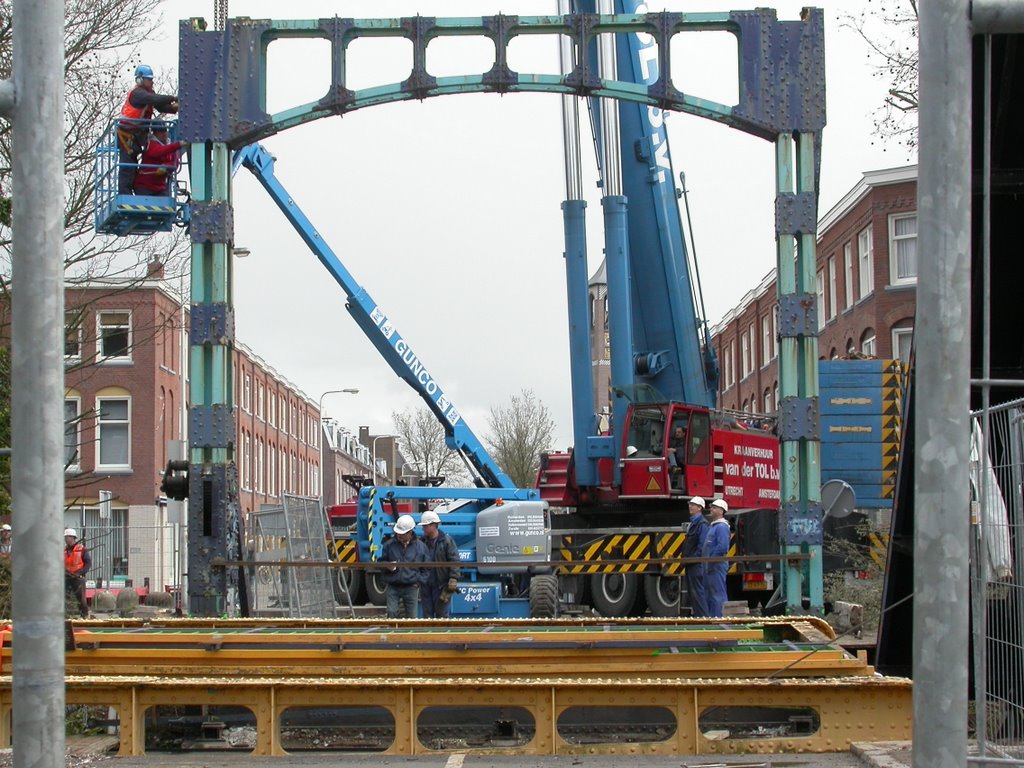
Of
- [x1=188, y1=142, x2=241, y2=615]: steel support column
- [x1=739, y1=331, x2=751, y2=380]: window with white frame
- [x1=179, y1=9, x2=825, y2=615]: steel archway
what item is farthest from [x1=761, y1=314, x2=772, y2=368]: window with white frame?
[x1=188, y1=142, x2=241, y2=615]: steel support column

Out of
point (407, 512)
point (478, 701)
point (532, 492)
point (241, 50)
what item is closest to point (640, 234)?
point (532, 492)

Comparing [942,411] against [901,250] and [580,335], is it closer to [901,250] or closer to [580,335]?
[580,335]

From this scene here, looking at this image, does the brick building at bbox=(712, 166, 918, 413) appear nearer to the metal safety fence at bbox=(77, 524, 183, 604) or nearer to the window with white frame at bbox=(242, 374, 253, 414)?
the metal safety fence at bbox=(77, 524, 183, 604)

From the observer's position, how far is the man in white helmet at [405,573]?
1522cm

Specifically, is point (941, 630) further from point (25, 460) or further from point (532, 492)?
point (532, 492)

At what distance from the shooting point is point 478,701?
929 cm

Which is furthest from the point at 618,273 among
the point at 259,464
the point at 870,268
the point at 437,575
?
the point at 259,464

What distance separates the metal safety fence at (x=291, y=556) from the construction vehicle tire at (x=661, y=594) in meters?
5.01

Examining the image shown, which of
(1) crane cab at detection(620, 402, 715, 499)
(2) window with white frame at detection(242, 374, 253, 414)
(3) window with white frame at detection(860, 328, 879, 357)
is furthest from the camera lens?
(2) window with white frame at detection(242, 374, 253, 414)

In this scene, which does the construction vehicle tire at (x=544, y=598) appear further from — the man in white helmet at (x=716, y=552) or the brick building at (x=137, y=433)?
the brick building at (x=137, y=433)

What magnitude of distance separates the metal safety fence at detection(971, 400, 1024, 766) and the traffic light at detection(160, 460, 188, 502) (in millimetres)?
9806

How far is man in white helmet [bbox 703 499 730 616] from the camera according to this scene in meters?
15.5

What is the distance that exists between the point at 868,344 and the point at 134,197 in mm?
31742

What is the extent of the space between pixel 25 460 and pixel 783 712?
793 centimetres
